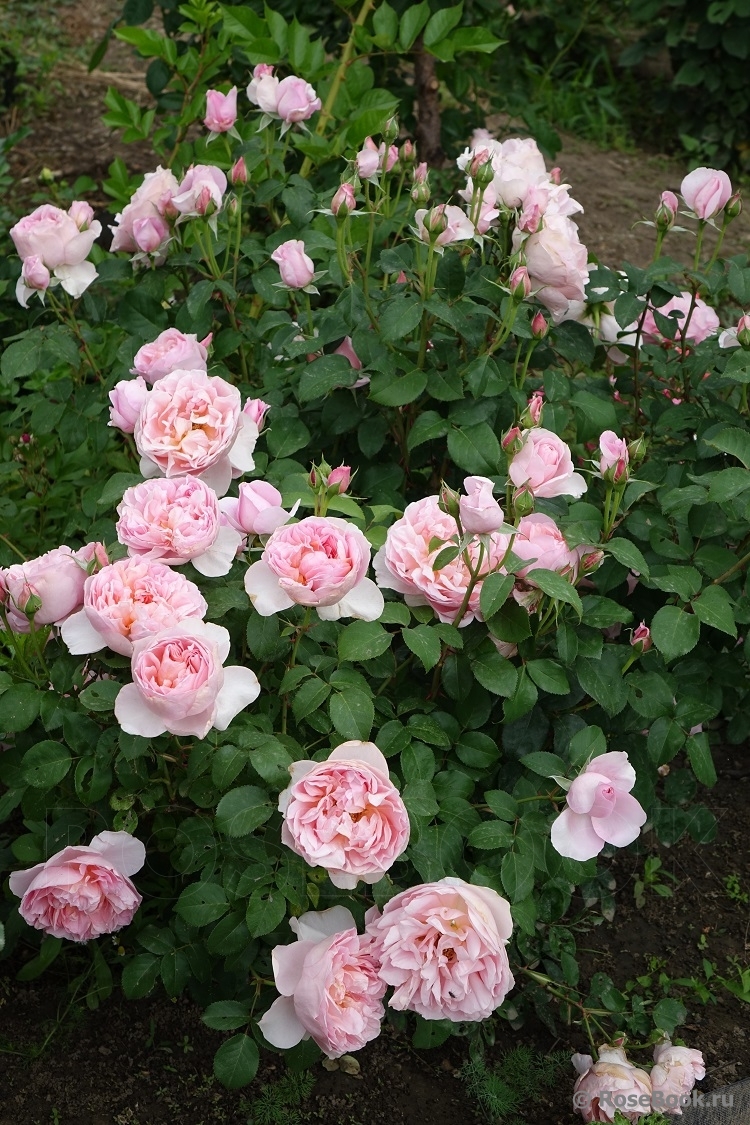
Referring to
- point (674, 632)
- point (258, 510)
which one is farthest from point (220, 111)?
point (674, 632)

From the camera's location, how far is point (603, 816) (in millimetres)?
1295

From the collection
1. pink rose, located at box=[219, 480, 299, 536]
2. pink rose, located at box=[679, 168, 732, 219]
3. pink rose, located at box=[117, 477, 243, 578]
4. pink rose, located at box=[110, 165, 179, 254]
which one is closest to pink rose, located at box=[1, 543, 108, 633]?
pink rose, located at box=[117, 477, 243, 578]

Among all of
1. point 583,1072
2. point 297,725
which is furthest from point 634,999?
point 297,725

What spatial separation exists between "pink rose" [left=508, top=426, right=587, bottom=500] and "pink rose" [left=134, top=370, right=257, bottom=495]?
0.36 m

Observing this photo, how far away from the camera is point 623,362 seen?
6.63 ft

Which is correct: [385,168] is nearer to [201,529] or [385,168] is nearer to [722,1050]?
[201,529]

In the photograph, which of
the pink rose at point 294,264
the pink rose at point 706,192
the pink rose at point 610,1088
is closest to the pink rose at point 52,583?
the pink rose at point 294,264

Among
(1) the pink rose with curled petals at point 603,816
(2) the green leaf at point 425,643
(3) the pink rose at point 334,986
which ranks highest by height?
(2) the green leaf at point 425,643

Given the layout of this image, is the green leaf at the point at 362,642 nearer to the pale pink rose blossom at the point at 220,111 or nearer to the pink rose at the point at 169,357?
the pink rose at the point at 169,357

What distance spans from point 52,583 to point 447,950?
0.62m

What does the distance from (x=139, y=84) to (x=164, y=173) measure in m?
3.40

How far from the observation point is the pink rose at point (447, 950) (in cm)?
120

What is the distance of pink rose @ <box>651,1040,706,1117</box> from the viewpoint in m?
1.49

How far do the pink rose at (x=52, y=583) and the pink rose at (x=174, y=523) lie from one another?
0.19 ft
